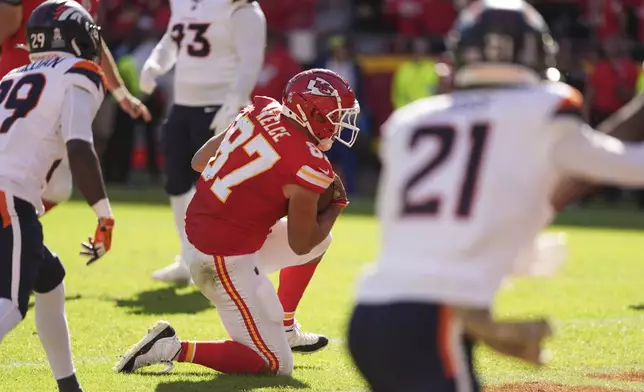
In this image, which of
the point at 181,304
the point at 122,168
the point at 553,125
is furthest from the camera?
the point at 122,168

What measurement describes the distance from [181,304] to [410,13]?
10196 mm

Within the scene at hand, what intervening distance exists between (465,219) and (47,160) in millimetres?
2098

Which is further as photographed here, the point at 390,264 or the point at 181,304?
the point at 181,304

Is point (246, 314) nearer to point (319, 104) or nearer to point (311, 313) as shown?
point (319, 104)

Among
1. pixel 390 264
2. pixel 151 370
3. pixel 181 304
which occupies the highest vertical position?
pixel 390 264

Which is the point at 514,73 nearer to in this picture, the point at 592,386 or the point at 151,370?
the point at 592,386

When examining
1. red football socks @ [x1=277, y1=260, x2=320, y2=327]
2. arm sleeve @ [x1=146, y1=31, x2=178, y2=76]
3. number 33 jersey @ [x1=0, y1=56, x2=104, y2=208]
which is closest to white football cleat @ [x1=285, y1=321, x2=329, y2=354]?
red football socks @ [x1=277, y1=260, x2=320, y2=327]

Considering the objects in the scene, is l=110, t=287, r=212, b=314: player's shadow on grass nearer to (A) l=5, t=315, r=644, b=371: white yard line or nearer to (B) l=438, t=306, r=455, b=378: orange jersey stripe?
(A) l=5, t=315, r=644, b=371: white yard line

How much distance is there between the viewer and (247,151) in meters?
5.20

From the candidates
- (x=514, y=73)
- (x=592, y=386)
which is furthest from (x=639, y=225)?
(x=514, y=73)

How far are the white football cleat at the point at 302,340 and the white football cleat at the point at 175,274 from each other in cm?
237

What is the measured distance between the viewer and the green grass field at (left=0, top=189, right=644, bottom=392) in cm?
525

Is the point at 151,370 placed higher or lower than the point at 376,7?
higher

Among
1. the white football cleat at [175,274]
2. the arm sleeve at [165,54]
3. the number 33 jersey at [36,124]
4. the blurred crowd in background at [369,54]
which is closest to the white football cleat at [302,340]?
the number 33 jersey at [36,124]
